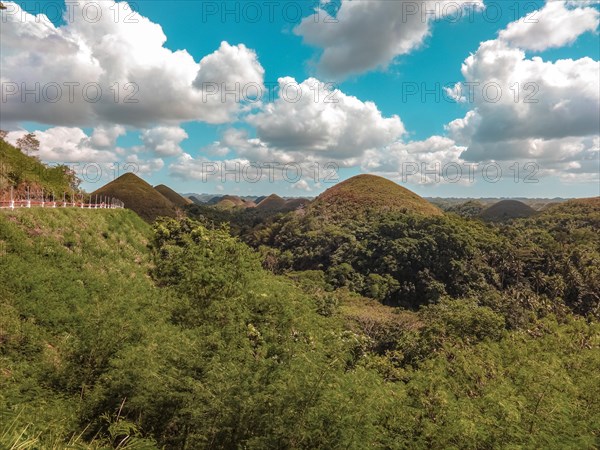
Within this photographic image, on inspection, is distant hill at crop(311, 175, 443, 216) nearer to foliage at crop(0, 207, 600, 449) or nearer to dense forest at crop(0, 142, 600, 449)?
dense forest at crop(0, 142, 600, 449)

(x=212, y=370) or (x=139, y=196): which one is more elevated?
(x=139, y=196)

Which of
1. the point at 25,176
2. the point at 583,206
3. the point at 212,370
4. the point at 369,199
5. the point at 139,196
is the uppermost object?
the point at 139,196

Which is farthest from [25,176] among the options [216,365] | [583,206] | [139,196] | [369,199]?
[583,206]

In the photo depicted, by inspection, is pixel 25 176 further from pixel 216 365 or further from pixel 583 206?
pixel 583 206

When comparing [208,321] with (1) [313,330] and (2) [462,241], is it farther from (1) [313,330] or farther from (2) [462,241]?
(2) [462,241]

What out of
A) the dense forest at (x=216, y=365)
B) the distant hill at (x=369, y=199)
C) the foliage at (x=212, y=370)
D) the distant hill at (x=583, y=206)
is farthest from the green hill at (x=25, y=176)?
the distant hill at (x=583, y=206)

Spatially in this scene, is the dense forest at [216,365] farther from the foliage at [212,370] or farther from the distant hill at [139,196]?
the distant hill at [139,196]
